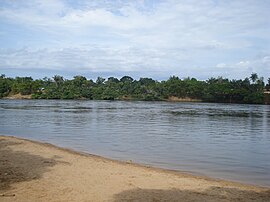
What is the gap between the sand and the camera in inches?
318

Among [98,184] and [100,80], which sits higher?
[100,80]

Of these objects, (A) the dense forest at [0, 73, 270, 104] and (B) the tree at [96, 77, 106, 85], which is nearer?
(A) the dense forest at [0, 73, 270, 104]

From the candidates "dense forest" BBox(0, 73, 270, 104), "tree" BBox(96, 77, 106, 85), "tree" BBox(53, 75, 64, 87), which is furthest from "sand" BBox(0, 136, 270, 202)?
"tree" BBox(96, 77, 106, 85)

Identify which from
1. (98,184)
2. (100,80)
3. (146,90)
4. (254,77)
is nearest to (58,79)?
(100,80)

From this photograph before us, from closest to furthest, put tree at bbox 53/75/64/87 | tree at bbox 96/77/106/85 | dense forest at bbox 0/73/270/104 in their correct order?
dense forest at bbox 0/73/270/104 < tree at bbox 53/75/64/87 < tree at bbox 96/77/106/85

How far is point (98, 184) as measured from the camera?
9.20 metres

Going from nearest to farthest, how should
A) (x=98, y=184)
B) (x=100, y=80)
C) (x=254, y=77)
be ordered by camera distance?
(x=98, y=184)
(x=254, y=77)
(x=100, y=80)

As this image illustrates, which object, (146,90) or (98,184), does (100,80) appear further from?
(98,184)

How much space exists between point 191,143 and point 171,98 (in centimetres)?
10377

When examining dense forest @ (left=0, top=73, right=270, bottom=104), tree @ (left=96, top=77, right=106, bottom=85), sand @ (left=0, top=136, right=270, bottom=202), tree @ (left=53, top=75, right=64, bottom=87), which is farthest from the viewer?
tree @ (left=96, top=77, right=106, bottom=85)

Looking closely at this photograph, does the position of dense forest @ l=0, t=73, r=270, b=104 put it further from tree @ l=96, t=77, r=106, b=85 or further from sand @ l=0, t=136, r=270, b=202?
sand @ l=0, t=136, r=270, b=202

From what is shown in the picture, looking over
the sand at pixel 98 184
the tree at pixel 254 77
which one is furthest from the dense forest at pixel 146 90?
the sand at pixel 98 184

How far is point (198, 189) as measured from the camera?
29.9 ft

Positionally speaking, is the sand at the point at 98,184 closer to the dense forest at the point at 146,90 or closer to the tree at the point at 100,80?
the dense forest at the point at 146,90
